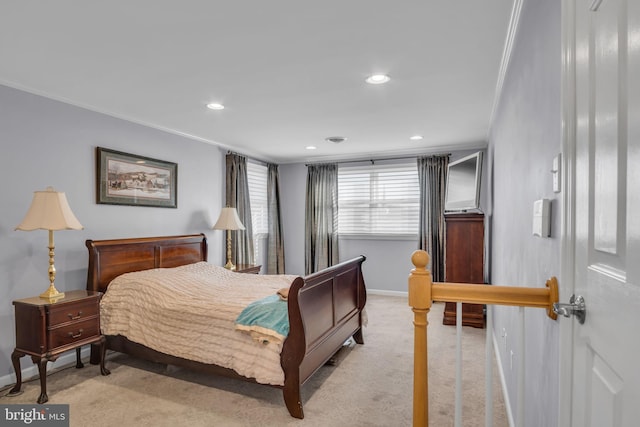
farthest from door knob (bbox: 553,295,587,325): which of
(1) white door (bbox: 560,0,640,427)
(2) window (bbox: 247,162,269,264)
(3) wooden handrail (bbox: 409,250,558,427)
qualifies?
(2) window (bbox: 247,162,269,264)

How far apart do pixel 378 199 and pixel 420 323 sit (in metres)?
4.70

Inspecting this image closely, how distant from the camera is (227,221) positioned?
4676 millimetres

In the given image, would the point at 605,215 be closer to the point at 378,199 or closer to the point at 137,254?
the point at 137,254

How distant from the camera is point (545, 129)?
1.44 m

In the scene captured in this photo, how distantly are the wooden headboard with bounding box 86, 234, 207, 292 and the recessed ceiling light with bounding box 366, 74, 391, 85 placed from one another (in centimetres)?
277

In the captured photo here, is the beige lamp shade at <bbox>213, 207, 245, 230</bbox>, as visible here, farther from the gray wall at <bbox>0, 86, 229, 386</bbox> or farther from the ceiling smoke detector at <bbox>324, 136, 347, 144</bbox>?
the ceiling smoke detector at <bbox>324, 136, 347, 144</bbox>

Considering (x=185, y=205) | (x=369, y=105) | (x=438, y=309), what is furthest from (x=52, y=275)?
(x=438, y=309)

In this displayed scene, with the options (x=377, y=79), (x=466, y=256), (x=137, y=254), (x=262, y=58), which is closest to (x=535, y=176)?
(x=377, y=79)

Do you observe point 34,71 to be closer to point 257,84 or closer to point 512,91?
point 257,84

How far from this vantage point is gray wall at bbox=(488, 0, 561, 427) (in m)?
1.29

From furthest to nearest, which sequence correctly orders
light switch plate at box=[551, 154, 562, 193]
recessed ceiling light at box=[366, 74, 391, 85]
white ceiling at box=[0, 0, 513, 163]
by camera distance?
recessed ceiling light at box=[366, 74, 391, 85]
white ceiling at box=[0, 0, 513, 163]
light switch plate at box=[551, 154, 562, 193]

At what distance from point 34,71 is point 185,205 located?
2.14 metres

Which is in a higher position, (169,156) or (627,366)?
(169,156)

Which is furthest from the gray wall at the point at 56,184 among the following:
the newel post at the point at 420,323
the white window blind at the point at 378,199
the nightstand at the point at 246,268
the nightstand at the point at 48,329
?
the newel post at the point at 420,323
